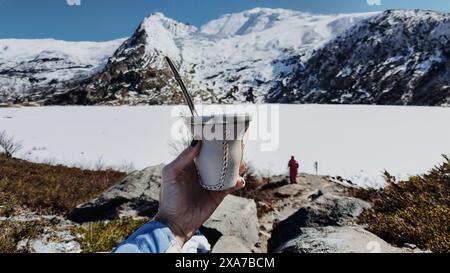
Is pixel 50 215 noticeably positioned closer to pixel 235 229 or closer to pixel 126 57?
pixel 235 229

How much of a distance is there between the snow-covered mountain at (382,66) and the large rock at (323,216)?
91.7m

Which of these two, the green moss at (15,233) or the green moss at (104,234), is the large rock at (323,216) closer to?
the green moss at (104,234)

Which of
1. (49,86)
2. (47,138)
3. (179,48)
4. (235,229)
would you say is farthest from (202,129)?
(179,48)

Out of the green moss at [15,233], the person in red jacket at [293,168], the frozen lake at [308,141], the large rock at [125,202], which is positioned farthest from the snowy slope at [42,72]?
the green moss at [15,233]

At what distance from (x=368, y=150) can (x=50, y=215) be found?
13636 millimetres

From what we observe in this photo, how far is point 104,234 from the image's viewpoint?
5914mm

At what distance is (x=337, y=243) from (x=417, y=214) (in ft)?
6.60

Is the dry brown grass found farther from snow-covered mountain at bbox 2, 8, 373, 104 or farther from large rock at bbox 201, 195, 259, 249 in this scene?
snow-covered mountain at bbox 2, 8, 373, 104

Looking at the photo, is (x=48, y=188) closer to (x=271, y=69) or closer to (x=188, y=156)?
(x=188, y=156)

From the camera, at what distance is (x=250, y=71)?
16188 centimetres

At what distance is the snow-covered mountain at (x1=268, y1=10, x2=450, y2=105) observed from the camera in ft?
350

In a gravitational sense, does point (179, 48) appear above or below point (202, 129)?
above

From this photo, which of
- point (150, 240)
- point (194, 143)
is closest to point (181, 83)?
point (194, 143)
